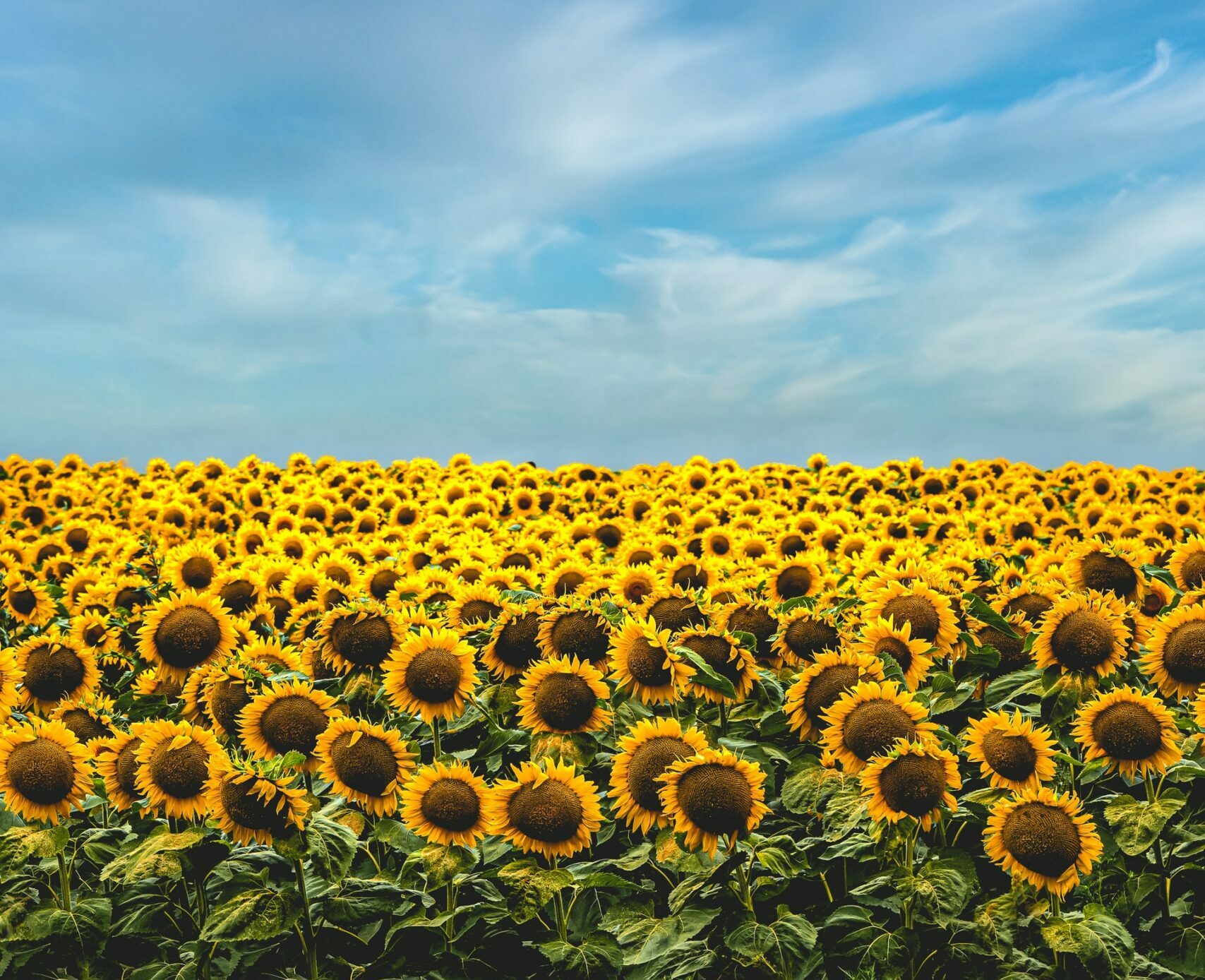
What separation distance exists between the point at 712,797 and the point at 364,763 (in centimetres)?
160

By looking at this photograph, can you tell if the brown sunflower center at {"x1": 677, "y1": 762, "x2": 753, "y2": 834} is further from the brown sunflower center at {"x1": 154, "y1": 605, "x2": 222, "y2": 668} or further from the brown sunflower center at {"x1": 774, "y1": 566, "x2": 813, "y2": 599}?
the brown sunflower center at {"x1": 774, "y1": 566, "x2": 813, "y2": 599}

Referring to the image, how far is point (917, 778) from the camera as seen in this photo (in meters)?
4.91

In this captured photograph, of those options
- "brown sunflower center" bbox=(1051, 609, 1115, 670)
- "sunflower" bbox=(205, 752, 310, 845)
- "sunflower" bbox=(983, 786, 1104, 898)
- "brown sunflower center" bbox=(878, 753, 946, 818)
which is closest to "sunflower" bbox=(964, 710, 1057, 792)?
"sunflower" bbox=(983, 786, 1104, 898)

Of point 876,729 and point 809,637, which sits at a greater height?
point 809,637

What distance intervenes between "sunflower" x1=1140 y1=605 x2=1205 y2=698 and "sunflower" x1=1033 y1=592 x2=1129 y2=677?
0.21 m

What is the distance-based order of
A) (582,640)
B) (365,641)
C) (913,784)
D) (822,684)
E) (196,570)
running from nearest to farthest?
(913,784) → (822,684) → (582,640) → (365,641) → (196,570)

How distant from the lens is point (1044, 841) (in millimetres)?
4977

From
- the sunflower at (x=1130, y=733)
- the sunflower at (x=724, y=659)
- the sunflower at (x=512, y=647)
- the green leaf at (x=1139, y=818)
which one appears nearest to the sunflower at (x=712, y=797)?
the sunflower at (x=724, y=659)

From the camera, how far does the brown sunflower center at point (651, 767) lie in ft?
16.8

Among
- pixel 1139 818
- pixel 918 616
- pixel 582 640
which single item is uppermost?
pixel 918 616

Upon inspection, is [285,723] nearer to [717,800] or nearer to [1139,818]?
[717,800]

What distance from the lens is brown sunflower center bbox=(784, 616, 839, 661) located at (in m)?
6.46

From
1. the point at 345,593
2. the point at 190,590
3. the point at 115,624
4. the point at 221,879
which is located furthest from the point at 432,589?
the point at 221,879

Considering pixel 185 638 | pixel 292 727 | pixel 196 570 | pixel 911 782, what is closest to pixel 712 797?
pixel 911 782
